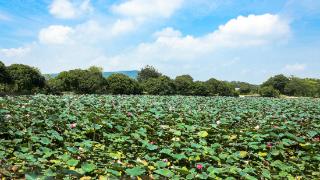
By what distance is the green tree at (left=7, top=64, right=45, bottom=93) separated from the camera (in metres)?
49.2

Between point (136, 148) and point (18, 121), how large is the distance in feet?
10.6

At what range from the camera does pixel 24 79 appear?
4912 cm

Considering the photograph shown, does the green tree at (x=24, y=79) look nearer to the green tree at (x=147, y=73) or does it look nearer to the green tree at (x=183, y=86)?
the green tree at (x=183, y=86)

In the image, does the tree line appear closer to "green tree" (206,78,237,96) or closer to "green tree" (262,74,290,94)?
"green tree" (206,78,237,96)

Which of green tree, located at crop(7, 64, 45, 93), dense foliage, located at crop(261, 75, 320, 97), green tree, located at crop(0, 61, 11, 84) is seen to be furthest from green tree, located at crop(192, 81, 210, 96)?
dense foliage, located at crop(261, 75, 320, 97)

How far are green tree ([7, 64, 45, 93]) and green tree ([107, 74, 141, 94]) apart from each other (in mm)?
9692

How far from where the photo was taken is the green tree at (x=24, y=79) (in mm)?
49156

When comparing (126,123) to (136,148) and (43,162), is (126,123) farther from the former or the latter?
(43,162)

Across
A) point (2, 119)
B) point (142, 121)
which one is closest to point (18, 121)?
point (2, 119)

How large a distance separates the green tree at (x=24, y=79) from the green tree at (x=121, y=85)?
382 inches

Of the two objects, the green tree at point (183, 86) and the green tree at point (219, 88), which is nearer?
the green tree at point (183, 86)

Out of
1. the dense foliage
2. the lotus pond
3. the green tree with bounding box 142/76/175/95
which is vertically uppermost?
the dense foliage

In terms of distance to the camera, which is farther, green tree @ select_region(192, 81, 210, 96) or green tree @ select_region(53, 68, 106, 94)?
green tree @ select_region(192, 81, 210, 96)

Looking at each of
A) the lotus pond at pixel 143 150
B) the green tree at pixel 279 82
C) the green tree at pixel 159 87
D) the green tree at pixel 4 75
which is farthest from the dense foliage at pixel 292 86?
the lotus pond at pixel 143 150
